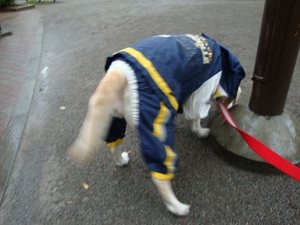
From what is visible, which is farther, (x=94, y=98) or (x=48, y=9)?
(x=48, y=9)

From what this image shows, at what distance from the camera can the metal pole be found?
1927 mm

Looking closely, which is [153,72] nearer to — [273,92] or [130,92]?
[130,92]

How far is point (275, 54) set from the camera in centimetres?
206

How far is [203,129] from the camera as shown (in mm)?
2688

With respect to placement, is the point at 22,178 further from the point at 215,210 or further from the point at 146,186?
the point at 215,210

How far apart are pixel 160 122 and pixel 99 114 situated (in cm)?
32

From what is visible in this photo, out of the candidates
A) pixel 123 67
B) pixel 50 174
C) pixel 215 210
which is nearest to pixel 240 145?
pixel 215 210

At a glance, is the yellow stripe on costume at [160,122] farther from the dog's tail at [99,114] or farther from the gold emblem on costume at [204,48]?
the gold emblem on costume at [204,48]

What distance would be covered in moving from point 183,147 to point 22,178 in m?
1.24

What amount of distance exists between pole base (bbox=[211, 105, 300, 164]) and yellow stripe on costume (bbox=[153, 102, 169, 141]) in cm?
85

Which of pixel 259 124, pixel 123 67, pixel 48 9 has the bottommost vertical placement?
pixel 48 9

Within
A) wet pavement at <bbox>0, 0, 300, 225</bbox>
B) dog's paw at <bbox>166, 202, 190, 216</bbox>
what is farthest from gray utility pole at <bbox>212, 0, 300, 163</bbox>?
dog's paw at <bbox>166, 202, 190, 216</bbox>

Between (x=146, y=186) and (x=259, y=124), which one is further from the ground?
(x=259, y=124)

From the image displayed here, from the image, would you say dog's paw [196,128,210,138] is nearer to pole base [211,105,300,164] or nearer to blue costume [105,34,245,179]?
pole base [211,105,300,164]
